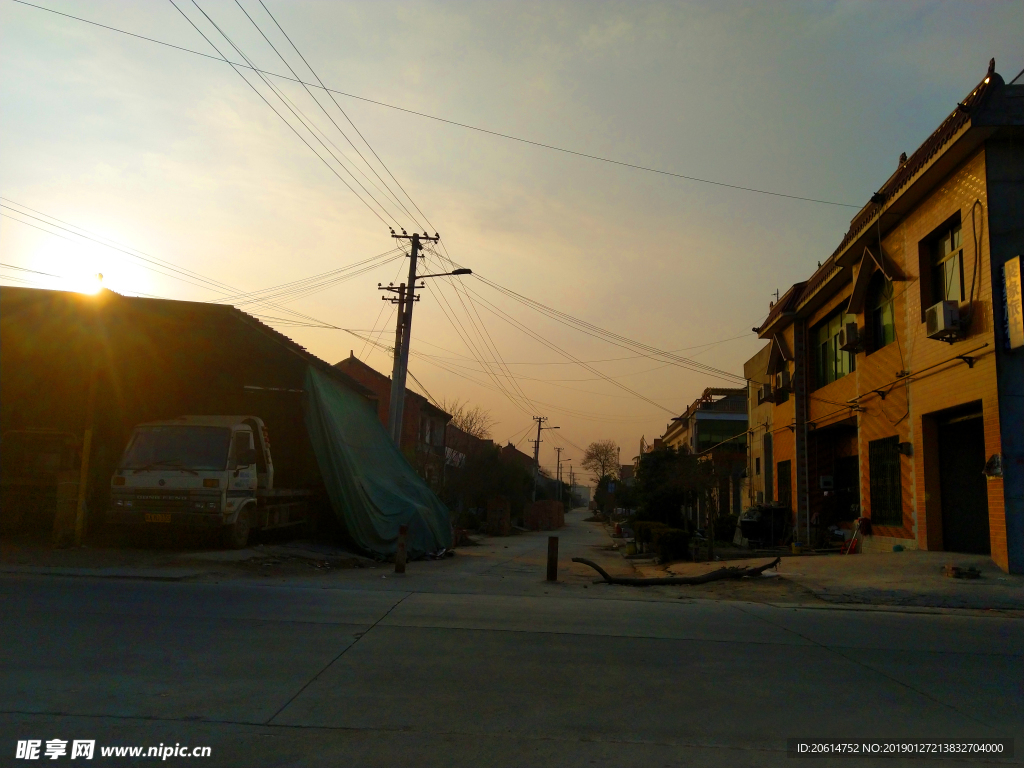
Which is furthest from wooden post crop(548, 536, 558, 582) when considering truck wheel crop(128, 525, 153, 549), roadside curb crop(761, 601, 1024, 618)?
truck wheel crop(128, 525, 153, 549)

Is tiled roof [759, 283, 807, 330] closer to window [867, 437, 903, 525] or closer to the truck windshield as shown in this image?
window [867, 437, 903, 525]

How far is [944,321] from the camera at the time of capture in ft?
47.9

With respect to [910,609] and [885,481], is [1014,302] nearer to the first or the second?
[910,609]

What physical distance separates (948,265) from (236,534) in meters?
16.0

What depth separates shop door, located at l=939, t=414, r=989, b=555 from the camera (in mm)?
16281

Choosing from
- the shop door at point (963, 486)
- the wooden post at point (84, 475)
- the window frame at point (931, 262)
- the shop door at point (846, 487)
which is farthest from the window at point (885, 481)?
the wooden post at point (84, 475)

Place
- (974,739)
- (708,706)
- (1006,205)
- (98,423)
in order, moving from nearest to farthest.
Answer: (974,739) → (708,706) → (1006,205) → (98,423)

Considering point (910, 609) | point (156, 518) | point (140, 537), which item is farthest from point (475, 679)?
point (140, 537)

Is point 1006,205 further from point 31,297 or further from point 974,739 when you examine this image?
point 31,297

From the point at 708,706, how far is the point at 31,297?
1619 cm

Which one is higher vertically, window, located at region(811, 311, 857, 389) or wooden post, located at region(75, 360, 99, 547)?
window, located at region(811, 311, 857, 389)

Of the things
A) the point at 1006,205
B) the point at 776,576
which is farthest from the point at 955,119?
the point at 776,576

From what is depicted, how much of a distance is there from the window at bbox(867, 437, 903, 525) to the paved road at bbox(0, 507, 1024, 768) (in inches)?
350

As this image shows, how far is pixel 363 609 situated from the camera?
9445mm
